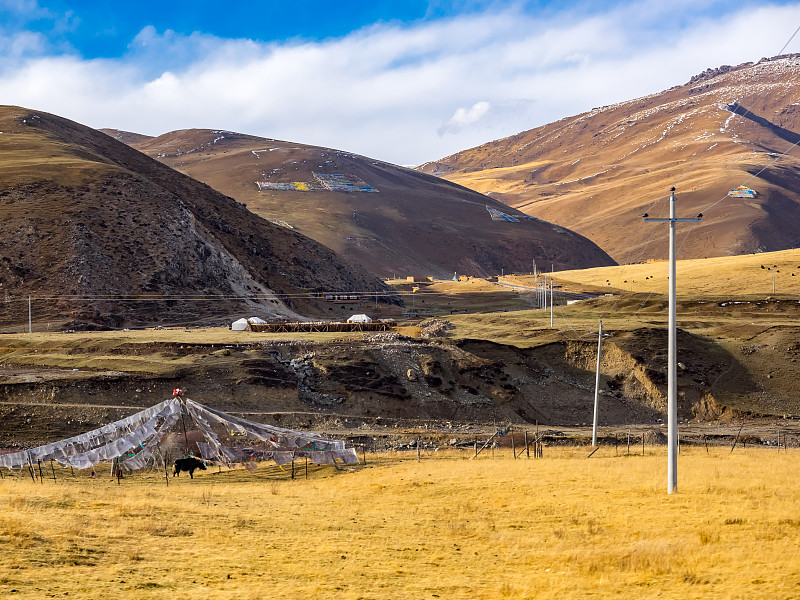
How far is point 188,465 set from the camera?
35.8m

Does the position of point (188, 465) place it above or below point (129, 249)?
below

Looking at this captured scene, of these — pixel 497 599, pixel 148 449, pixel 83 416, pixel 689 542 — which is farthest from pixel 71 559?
pixel 83 416

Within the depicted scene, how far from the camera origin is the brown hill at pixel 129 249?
93.9 m

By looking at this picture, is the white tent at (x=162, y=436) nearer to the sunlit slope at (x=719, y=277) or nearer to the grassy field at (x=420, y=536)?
the grassy field at (x=420, y=536)

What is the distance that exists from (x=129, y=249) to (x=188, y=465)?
243ft

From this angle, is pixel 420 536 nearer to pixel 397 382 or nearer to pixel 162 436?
pixel 162 436

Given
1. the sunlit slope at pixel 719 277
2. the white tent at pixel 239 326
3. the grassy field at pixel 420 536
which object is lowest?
the grassy field at pixel 420 536

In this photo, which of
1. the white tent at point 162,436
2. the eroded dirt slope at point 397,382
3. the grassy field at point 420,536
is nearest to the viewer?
the grassy field at point 420,536

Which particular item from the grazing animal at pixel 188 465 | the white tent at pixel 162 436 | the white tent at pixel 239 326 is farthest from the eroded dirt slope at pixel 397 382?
the white tent at pixel 239 326

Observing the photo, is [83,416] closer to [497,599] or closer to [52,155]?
[497,599]

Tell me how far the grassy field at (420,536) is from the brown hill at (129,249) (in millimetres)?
64847

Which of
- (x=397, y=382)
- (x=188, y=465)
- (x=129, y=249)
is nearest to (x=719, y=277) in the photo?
(x=397, y=382)

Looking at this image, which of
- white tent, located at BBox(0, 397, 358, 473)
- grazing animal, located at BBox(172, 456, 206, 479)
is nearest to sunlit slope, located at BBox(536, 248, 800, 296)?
white tent, located at BBox(0, 397, 358, 473)

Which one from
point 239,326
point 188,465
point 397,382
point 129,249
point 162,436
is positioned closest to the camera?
point 188,465
